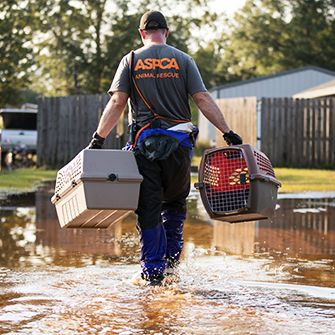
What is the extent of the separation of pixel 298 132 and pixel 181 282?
23.0m

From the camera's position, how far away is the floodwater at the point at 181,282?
5.50 meters

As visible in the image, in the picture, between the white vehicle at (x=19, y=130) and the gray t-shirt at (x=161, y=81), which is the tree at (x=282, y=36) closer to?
the white vehicle at (x=19, y=130)

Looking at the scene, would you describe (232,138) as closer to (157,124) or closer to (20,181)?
(157,124)

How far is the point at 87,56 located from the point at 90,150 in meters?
41.4

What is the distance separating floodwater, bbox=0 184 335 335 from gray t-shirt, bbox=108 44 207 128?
119 centimetres

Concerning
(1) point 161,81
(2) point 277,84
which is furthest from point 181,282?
(2) point 277,84

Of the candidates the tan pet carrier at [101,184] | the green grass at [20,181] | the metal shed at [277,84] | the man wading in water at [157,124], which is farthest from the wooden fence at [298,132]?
the tan pet carrier at [101,184]

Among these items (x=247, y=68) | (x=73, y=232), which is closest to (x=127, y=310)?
(x=73, y=232)

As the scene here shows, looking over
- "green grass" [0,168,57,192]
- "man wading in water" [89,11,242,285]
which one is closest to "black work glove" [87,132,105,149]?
"man wading in water" [89,11,242,285]

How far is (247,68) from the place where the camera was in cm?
7506

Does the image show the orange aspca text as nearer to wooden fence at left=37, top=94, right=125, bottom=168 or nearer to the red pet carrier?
the red pet carrier

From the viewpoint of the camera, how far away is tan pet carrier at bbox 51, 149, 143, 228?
6.43 metres

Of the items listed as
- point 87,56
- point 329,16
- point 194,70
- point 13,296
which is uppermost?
point 329,16

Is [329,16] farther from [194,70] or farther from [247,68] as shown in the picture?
[194,70]
